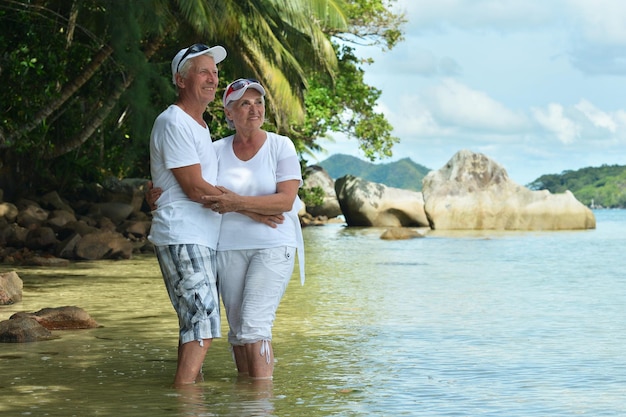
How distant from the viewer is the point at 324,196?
149 ft

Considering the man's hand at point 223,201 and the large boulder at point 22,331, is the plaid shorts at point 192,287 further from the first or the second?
the large boulder at point 22,331

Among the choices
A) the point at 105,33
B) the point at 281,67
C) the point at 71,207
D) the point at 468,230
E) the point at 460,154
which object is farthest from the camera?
the point at 460,154

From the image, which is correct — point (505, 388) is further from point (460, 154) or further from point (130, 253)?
point (460, 154)

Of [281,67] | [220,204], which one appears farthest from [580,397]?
[281,67]

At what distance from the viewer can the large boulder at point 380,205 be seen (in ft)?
123

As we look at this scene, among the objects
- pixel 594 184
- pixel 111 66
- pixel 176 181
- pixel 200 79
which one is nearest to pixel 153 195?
pixel 176 181

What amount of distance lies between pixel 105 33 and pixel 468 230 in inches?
713

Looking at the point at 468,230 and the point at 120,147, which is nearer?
the point at 120,147

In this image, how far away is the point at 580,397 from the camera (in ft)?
20.1

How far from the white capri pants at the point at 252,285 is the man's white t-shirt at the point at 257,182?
55mm

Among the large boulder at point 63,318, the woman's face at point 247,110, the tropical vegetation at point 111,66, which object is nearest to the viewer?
the woman's face at point 247,110

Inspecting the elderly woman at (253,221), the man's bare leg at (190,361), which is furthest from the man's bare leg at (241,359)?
the man's bare leg at (190,361)

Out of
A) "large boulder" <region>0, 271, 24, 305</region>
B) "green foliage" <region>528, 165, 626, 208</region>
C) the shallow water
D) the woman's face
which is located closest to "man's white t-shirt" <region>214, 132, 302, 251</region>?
the woman's face

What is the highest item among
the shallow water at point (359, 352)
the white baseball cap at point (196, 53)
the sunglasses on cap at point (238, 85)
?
the white baseball cap at point (196, 53)
